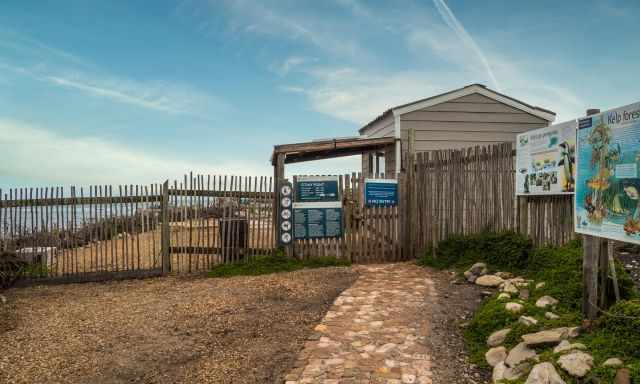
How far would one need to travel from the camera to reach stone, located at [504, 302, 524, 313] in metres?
5.22

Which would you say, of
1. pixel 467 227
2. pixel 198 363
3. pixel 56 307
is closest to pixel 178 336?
pixel 198 363

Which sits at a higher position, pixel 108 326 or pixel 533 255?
pixel 533 255

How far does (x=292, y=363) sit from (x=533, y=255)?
4.43 m

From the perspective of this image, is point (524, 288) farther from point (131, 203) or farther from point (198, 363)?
point (131, 203)

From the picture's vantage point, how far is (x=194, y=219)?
9633 mm

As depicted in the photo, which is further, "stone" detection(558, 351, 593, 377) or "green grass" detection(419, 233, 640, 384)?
"green grass" detection(419, 233, 640, 384)

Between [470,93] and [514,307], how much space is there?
8057 millimetres

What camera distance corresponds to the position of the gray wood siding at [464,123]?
11992 millimetres

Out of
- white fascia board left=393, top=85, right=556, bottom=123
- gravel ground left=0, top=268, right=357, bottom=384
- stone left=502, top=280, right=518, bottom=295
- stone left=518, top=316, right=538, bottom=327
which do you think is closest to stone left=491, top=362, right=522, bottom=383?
stone left=518, top=316, right=538, bottom=327

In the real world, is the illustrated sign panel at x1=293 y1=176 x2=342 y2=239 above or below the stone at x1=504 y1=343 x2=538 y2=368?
above

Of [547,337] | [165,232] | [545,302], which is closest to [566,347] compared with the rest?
[547,337]

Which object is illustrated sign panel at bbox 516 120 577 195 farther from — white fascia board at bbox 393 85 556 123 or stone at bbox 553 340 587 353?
white fascia board at bbox 393 85 556 123

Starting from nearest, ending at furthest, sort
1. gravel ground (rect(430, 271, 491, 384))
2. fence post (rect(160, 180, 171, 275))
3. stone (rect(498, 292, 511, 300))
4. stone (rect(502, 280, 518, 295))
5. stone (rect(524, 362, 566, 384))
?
stone (rect(524, 362, 566, 384)) < gravel ground (rect(430, 271, 491, 384)) < stone (rect(498, 292, 511, 300)) < stone (rect(502, 280, 518, 295)) < fence post (rect(160, 180, 171, 275))

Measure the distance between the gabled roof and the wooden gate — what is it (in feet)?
9.70
